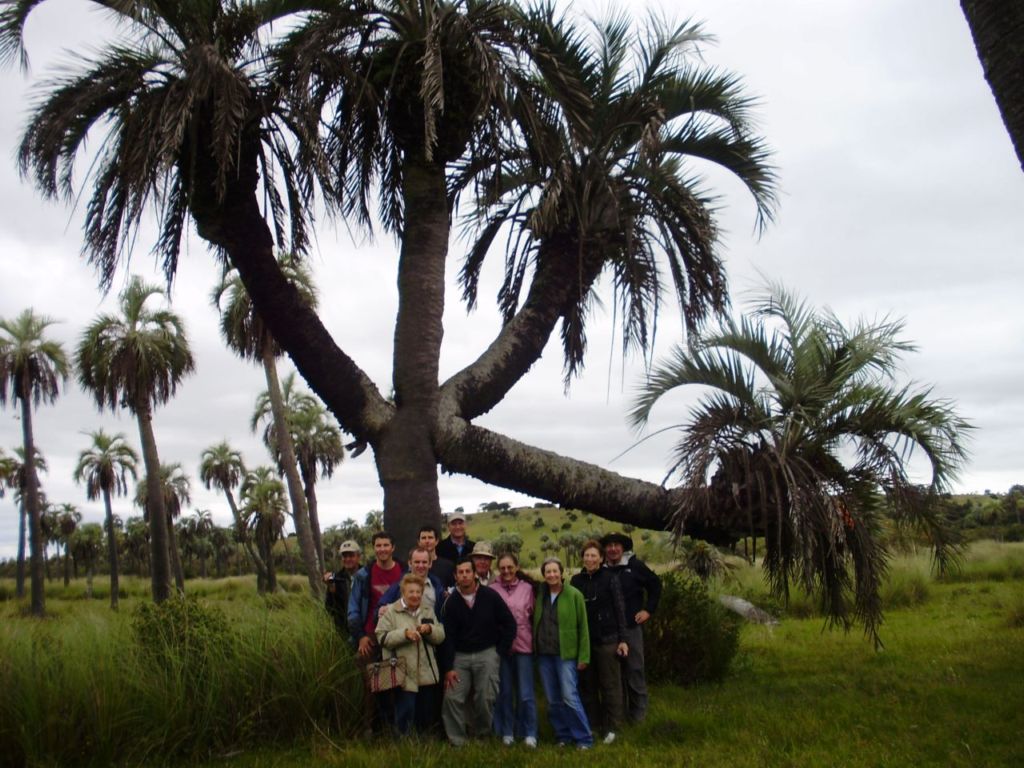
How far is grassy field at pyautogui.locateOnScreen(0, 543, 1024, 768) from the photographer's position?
5.88 metres

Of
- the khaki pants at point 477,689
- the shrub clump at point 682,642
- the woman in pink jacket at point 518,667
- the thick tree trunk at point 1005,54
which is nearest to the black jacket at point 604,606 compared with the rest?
the woman in pink jacket at point 518,667

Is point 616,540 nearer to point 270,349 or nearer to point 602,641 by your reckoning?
point 602,641

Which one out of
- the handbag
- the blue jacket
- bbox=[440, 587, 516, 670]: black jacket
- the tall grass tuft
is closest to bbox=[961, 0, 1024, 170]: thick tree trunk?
bbox=[440, 587, 516, 670]: black jacket

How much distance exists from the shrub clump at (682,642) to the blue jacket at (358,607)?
159 inches

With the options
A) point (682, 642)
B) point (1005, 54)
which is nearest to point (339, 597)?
point (682, 642)

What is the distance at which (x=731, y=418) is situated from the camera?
344 inches

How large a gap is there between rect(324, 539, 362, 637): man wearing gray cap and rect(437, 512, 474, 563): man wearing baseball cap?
0.90 m

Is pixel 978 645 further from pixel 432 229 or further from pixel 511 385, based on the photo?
pixel 432 229

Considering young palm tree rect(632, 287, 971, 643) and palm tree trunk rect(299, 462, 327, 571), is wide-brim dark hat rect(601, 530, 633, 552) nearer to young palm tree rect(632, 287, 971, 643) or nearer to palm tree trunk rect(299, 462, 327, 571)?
young palm tree rect(632, 287, 971, 643)

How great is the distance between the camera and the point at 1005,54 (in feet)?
14.3

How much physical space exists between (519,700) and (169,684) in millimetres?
2730

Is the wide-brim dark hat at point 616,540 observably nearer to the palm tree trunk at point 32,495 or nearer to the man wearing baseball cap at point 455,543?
the man wearing baseball cap at point 455,543

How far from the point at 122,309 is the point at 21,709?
19196 millimetres

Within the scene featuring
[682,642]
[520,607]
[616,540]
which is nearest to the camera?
[520,607]
